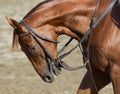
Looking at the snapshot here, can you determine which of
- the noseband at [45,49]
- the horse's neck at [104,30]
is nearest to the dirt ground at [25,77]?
the noseband at [45,49]

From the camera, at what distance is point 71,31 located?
4078 millimetres

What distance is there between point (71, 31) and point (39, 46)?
305 millimetres

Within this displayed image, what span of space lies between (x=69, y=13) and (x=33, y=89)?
262 cm

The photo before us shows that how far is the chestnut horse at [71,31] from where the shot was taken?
155 inches

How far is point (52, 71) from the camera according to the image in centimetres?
416

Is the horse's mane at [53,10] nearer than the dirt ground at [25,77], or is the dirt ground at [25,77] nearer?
the horse's mane at [53,10]

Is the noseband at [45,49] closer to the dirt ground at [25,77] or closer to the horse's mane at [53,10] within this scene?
the horse's mane at [53,10]

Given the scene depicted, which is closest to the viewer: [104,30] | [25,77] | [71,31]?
[104,30]

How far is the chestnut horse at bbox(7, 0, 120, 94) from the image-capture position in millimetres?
3936

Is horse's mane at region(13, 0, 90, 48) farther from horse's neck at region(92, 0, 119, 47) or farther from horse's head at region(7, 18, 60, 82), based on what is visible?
horse's neck at region(92, 0, 119, 47)

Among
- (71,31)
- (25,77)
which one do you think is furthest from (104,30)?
(25,77)

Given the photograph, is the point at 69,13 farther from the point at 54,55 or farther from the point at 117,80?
the point at 117,80

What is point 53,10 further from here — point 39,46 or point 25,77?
point 25,77

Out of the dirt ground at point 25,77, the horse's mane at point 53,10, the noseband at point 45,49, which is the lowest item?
the dirt ground at point 25,77
